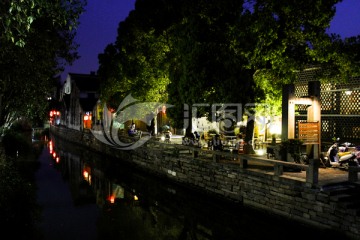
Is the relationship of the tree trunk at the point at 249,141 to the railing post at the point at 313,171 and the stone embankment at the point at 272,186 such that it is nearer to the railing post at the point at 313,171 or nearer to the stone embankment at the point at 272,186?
the stone embankment at the point at 272,186

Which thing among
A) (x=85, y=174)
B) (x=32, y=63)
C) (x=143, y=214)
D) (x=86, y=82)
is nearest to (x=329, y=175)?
(x=143, y=214)

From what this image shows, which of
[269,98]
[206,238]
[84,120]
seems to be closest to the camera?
[206,238]

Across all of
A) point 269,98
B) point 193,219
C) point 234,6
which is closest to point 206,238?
point 193,219

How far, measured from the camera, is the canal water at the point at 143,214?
11.4 metres

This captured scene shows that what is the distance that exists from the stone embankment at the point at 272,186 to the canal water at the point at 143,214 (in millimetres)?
373

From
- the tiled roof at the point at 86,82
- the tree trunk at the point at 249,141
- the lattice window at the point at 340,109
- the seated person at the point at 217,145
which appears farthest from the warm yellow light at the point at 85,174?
the tiled roof at the point at 86,82

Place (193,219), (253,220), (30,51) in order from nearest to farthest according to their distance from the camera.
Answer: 1. (253,220)
2. (193,219)
3. (30,51)

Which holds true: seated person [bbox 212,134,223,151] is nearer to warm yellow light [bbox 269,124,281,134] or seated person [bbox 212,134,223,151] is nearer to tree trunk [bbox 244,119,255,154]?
tree trunk [bbox 244,119,255,154]

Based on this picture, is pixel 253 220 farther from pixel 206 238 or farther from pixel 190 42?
pixel 190 42

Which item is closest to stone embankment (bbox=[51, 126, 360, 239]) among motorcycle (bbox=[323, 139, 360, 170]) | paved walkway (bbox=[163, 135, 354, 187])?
paved walkway (bbox=[163, 135, 354, 187])

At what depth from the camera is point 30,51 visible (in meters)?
15.1

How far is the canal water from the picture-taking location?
11.4 m

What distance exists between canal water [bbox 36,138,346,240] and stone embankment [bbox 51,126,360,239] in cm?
37

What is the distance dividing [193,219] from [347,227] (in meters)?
5.70
